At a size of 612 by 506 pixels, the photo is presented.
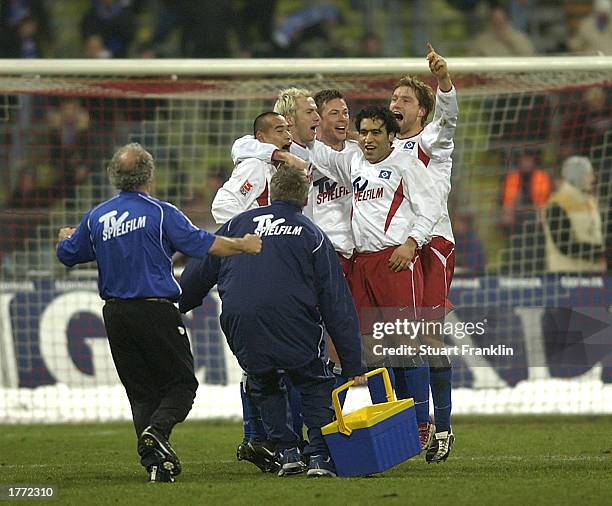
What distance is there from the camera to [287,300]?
295 inches

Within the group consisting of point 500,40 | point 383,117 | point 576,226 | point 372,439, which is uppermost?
point 500,40

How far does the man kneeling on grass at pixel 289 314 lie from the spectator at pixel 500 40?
11.0 metres

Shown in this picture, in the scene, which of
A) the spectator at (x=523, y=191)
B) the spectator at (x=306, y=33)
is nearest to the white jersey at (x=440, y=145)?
the spectator at (x=523, y=191)

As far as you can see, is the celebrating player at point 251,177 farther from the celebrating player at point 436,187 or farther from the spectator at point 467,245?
the spectator at point 467,245

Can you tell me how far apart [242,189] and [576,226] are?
569cm

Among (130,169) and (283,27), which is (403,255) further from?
(283,27)

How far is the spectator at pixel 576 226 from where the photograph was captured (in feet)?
42.9

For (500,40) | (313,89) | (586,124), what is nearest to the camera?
(313,89)

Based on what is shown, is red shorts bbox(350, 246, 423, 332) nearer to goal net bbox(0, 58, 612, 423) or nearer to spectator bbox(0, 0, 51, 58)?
goal net bbox(0, 58, 612, 423)

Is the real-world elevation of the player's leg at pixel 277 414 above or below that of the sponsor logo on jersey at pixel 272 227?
below

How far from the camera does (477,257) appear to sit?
1413cm

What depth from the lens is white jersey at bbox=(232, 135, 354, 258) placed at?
8.85m

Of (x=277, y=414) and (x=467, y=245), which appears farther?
(x=467, y=245)

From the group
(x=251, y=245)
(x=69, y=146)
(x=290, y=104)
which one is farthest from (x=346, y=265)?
(x=69, y=146)
